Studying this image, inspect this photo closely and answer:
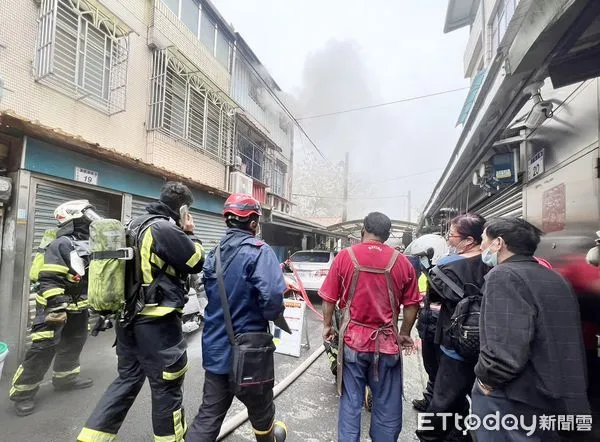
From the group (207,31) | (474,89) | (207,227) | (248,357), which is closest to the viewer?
(248,357)

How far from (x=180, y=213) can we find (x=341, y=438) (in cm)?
206

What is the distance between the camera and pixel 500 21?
7188mm

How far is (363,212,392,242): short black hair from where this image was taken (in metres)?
2.47

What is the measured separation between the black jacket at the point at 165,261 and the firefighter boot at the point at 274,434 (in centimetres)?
102

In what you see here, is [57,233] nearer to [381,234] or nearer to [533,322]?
[381,234]

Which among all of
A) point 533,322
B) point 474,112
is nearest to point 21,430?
point 533,322

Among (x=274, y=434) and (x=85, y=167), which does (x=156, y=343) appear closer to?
(x=274, y=434)

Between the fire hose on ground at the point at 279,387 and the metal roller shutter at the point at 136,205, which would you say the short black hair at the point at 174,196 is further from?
the metal roller shutter at the point at 136,205

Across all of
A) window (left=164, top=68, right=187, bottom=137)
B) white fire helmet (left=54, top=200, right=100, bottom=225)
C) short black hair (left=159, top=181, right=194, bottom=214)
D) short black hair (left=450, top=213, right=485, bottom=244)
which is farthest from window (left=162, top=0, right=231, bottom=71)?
short black hair (left=450, top=213, right=485, bottom=244)

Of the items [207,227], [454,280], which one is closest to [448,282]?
[454,280]

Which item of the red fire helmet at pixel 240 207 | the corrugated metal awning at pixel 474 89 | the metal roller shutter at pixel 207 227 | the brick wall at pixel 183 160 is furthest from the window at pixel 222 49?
the red fire helmet at pixel 240 207

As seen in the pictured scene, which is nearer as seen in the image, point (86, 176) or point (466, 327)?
point (466, 327)

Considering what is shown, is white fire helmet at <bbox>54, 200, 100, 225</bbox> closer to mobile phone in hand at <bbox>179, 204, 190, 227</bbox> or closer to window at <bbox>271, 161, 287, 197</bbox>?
mobile phone in hand at <bbox>179, 204, 190, 227</bbox>

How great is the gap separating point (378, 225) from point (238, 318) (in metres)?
1.24
